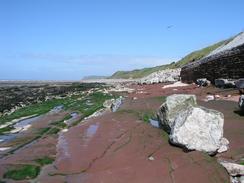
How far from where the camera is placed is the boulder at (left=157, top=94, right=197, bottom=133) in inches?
451

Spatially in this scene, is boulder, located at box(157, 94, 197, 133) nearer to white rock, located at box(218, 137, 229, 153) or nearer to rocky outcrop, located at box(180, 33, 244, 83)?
white rock, located at box(218, 137, 229, 153)

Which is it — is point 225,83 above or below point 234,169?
above

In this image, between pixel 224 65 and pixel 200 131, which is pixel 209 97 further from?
pixel 200 131

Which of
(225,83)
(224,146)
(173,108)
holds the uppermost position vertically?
(225,83)

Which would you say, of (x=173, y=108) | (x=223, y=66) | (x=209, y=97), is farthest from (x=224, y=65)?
(x=173, y=108)

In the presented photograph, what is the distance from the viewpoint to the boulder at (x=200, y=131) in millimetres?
9367

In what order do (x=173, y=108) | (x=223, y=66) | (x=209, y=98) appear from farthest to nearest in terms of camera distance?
(x=223, y=66), (x=209, y=98), (x=173, y=108)

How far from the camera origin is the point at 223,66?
2317cm

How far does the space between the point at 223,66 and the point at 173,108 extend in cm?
1246

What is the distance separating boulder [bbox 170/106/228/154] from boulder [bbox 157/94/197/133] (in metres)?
1.38

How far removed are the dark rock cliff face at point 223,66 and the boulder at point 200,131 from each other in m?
11.3

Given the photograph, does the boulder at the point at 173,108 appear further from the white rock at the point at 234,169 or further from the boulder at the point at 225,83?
the boulder at the point at 225,83

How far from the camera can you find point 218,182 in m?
7.80

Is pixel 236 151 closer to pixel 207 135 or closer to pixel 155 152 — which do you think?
pixel 207 135
